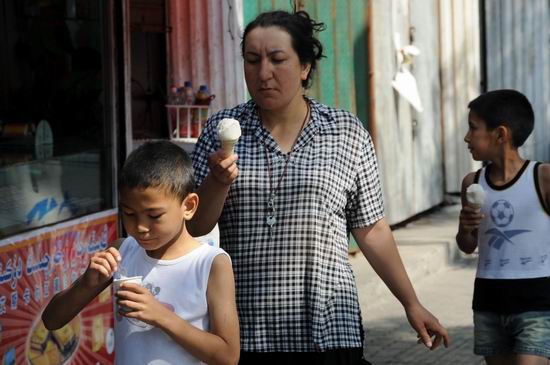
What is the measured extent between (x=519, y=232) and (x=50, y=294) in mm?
2019

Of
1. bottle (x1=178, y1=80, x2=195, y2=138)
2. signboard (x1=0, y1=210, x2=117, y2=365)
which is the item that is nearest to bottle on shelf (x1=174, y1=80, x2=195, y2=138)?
bottle (x1=178, y1=80, x2=195, y2=138)

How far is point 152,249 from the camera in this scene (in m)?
3.02

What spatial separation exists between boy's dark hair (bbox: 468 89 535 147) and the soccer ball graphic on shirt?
0.26 metres

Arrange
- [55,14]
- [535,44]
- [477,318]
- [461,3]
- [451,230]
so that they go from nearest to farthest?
[477,318] < [55,14] < [451,230] < [461,3] < [535,44]

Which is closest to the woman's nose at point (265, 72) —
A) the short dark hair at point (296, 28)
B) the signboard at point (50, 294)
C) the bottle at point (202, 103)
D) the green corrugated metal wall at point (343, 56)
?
the short dark hair at point (296, 28)

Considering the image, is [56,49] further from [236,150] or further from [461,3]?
[461,3]

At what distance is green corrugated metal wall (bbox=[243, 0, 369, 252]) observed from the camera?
27.6ft

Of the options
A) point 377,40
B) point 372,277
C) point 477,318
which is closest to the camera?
point 477,318

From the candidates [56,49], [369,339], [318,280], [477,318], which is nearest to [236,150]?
[318,280]

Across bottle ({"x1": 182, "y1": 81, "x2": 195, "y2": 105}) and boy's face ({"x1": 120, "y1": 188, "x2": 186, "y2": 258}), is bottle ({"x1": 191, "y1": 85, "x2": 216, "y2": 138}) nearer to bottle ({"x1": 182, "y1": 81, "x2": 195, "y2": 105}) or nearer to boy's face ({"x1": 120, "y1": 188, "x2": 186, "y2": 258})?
bottle ({"x1": 182, "y1": 81, "x2": 195, "y2": 105})

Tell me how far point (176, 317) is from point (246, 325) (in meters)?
0.66

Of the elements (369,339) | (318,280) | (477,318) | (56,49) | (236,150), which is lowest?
(369,339)

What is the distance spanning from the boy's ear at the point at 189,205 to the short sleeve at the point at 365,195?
27.3 inches

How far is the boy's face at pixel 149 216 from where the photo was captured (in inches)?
116
